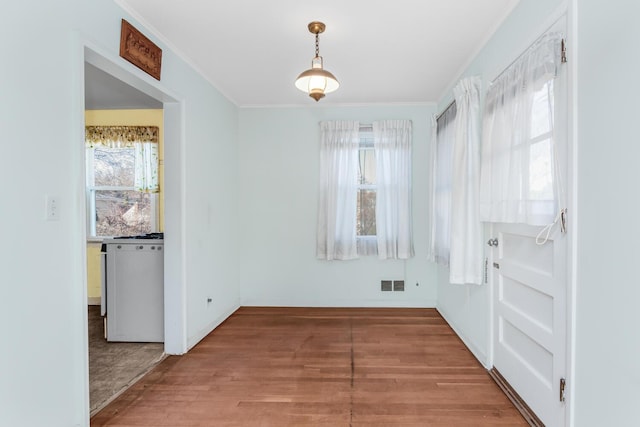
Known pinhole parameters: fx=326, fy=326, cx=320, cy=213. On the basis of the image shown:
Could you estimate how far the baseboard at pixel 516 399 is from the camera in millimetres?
1906

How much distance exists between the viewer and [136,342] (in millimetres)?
3123

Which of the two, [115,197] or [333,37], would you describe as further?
[115,197]

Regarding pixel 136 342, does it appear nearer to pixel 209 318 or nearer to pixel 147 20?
pixel 209 318

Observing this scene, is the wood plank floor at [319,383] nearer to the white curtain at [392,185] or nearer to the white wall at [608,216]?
the white wall at [608,216]

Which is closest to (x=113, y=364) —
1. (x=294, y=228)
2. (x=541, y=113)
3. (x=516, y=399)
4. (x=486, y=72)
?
(x=294, y=228)

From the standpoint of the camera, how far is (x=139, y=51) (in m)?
2.28

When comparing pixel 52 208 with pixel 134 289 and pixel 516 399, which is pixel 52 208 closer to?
pixel 134 289

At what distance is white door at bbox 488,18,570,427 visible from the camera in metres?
Answer: 1.64

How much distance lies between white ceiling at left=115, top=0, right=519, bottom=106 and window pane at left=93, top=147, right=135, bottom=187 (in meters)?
1.92

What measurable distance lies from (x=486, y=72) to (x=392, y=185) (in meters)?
1.74

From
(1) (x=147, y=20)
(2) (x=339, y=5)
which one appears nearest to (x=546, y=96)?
(2) (x=339, y=5)

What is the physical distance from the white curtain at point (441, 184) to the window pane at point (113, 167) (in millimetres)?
3956

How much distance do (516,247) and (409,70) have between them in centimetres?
195

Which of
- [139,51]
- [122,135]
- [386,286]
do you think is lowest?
[386,286]
